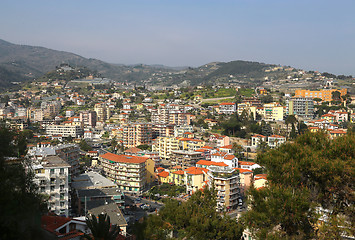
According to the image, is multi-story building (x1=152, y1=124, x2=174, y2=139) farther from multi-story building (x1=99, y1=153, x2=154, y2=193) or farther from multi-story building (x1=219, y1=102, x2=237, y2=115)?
multi-story building (x1=99, y1=153, x2=154, y2=193)

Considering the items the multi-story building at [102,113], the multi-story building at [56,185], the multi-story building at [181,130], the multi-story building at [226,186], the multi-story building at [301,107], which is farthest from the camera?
the multi-story building at [102,113]

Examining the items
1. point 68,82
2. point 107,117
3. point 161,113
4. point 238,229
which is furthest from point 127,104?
point 238,229

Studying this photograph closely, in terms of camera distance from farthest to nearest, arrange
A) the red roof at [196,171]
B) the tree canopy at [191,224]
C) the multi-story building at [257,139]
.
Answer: the multi-story building at [257,139] < the red roof at [196,171] < the tree canopy at [191,224]

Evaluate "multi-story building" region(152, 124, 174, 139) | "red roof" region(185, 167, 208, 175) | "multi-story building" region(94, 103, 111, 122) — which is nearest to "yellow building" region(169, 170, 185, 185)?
"red roof" region(185, 167, 208, 175)

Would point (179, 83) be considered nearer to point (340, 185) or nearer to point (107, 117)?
point (107, 117)

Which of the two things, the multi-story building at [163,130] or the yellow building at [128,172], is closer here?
the yellow building at [128,172]

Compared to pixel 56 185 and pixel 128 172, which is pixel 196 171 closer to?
pixel 128 172

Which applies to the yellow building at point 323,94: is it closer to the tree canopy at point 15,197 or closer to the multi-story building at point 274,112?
the multi-story building at point 274,112

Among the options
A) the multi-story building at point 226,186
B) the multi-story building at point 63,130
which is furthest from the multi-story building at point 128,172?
the multi-story building at point 63,130
